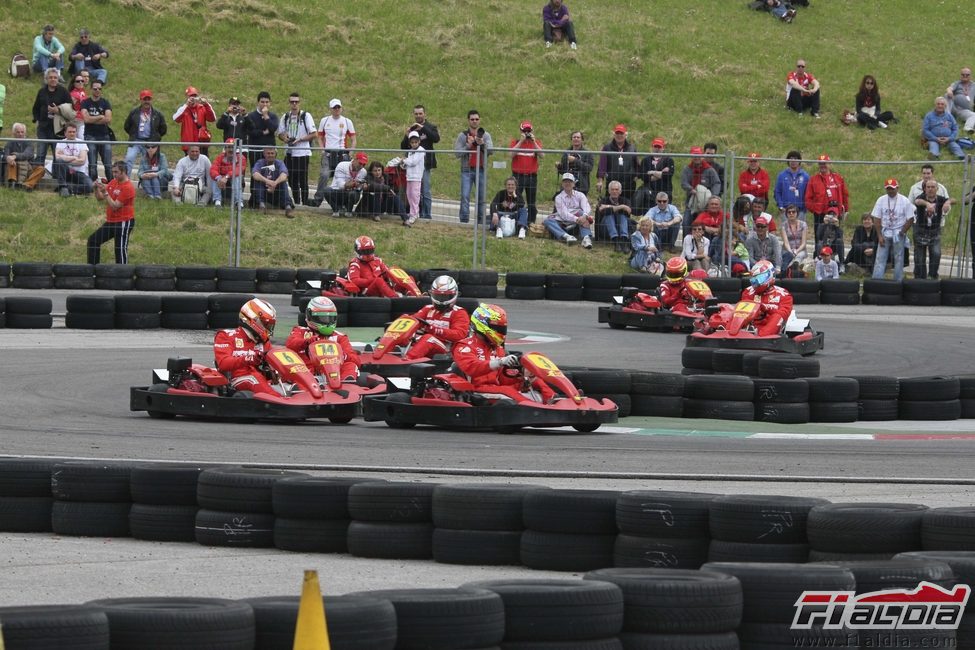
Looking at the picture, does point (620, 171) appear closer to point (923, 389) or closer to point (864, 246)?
point (864, 246)

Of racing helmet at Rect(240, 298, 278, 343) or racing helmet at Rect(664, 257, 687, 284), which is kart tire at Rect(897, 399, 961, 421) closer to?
racing helmet at Rect(240, 298, 278, 343)

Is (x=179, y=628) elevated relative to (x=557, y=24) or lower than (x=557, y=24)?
lower

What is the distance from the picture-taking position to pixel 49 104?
27.5 m

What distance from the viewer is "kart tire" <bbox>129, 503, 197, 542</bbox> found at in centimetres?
911

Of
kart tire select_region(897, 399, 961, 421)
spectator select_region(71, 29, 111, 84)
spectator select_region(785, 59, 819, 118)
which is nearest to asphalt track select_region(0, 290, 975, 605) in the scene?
kart tire select_region(897, 399, 961, 421)

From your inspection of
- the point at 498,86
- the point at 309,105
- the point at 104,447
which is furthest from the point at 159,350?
the point at 498,86

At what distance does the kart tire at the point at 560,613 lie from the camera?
20.9 feet

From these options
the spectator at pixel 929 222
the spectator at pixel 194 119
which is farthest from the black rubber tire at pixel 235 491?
the spectator at pixel 194 119

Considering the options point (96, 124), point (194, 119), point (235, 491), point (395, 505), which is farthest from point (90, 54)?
point (395, 505)

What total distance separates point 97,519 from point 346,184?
17570mm

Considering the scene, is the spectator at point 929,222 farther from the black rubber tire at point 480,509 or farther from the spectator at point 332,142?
the black rubber tire at point 480,509

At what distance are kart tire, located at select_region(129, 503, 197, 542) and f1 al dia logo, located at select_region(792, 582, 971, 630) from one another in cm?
383

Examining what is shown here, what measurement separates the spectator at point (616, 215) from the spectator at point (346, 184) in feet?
12.7

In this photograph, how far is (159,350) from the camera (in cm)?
1912
